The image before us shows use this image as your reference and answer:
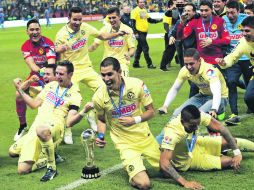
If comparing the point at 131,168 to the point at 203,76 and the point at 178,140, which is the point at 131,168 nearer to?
the point at 178,140

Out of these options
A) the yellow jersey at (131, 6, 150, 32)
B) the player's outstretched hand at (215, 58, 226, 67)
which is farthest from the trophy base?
the yellow jersey at (131, 6, 150, 32)

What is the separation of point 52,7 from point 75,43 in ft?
165

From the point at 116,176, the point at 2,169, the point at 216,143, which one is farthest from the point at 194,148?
the point at 2,169

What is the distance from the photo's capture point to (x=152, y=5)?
57.8m

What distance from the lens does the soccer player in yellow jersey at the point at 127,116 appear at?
22.3 feet

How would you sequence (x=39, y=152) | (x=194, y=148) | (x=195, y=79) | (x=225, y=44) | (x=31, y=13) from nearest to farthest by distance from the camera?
(x=194, y=148) < (x=39, y=152) < (x=195, y=79) < (x=225, y=44) < (x=31, y=13)

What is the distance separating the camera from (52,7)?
58.9m

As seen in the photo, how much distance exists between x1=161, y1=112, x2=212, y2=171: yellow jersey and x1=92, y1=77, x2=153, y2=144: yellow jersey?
0.45 m

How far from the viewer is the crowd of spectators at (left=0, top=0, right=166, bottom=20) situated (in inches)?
2197

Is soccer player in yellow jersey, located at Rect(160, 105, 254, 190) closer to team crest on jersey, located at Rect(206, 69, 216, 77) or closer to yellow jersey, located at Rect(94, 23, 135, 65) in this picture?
team crest on jersey, located at Rect(206, 69, 216, 77)

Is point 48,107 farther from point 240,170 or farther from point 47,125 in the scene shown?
point 240,170

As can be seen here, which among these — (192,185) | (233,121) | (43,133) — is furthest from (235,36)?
(43,133)

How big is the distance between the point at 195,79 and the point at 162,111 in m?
1.31

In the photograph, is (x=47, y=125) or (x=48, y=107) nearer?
(x=47, y=125)
